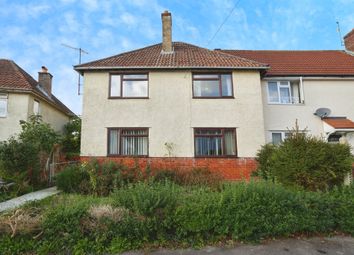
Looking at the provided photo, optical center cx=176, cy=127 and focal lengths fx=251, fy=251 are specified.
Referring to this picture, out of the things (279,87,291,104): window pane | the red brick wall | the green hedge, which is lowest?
the green hedge

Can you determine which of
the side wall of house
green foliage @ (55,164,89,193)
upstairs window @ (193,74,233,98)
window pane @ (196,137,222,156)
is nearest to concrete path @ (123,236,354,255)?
green foliage @ (55,164,89,193)

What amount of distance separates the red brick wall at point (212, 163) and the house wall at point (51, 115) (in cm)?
817

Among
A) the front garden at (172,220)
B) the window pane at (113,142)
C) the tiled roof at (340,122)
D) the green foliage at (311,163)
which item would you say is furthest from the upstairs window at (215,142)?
the front garden at (172,220)

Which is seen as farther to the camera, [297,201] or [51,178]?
[51,178]

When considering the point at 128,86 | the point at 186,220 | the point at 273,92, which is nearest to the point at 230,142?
the point at 273,92

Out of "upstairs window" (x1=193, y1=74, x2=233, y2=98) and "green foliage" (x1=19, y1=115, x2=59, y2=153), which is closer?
"green foliage" (x1=19, y1=115, x2=59, y2=153)

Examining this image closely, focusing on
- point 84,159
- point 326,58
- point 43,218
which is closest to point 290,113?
point 326,58

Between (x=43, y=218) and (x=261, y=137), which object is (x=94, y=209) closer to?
(x=43, y=218)

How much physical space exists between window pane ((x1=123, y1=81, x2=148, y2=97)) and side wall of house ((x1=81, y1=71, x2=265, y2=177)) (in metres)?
0.33

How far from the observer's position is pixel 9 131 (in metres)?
15.9

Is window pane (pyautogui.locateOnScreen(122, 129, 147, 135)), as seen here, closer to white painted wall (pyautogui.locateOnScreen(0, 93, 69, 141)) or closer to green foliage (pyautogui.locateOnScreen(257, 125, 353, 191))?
green foliage (pyautogui.locateOnScreen(257, 125, 353, 191))

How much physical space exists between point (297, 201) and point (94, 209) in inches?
181

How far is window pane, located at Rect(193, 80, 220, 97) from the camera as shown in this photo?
1316 cm

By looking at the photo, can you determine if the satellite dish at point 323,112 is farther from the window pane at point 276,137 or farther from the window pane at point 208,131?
the window pane at point 208,131
